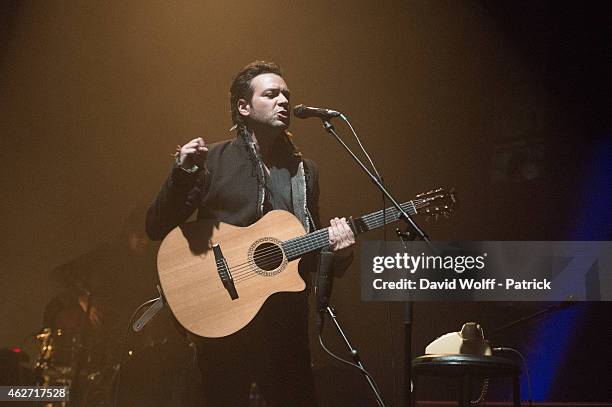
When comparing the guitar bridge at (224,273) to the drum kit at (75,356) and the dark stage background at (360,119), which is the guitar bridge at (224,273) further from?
the dark stage background at (360,119)

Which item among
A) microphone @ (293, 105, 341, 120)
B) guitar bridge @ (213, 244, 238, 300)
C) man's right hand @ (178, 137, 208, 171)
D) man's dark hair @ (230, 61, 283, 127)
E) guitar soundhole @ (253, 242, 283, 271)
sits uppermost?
man's dark hair @ (230, 61, 283, 127)

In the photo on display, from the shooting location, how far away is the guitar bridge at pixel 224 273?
266cm

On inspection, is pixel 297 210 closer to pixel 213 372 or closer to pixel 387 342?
pixel 213 372

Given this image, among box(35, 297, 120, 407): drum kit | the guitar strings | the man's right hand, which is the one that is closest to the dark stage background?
box(35, 297, 120, 407): drum kit

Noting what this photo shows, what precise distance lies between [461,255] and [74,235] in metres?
2.44

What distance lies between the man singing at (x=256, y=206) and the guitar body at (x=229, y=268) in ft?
0.14

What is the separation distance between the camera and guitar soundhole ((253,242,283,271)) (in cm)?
274

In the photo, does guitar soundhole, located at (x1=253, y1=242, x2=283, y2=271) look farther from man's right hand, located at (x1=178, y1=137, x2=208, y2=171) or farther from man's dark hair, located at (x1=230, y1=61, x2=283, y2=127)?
man's dark hair, located at (x1=230, y1=61, x2=283, y2=127)

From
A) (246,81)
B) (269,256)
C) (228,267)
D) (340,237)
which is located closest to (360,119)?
(246,81)

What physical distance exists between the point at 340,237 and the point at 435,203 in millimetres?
460

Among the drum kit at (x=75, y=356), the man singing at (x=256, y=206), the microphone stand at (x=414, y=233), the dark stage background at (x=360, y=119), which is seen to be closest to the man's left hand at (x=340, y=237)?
the man singing at (x=256, y=206)

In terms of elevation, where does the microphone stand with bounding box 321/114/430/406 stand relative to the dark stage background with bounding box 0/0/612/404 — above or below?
below

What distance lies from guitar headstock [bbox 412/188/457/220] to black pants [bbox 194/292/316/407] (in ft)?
2.51

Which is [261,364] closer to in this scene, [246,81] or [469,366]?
[469,366]
